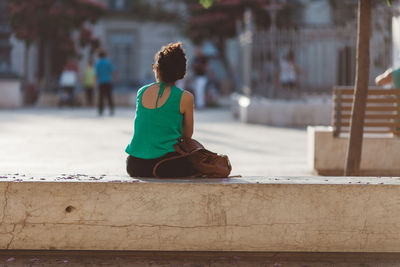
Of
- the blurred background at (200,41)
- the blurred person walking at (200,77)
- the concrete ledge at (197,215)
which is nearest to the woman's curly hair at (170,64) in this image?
the concrete ledge at (197,215)

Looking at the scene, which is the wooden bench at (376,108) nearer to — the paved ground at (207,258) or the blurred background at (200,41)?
the blurred background at (200,41)

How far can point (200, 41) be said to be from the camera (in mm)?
34406

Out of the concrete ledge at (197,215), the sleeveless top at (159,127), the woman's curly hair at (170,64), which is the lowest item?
the concrete ledge at (197,215)

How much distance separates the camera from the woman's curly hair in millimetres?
5734

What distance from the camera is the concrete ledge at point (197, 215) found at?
16.8 feet

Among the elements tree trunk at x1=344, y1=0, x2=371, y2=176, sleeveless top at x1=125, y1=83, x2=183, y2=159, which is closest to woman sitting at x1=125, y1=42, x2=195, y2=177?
sleeveless top at x1=125, y1=83, x2=183, y2=159

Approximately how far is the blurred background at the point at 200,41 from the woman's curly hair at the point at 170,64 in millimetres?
6730

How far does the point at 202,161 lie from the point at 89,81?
69.9ft

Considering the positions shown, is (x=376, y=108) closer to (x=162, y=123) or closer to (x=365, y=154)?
(x=365, y=154)

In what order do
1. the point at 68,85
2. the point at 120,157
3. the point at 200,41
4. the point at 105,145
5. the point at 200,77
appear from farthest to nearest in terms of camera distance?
the point at 200,41, the point at 68,85, the point at 200,77, the point at 105,145, the point at 120,157

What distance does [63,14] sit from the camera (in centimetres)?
2830

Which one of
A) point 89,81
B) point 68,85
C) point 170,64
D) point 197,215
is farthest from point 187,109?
point 68,85

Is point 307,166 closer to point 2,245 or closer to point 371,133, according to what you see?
point 371,133

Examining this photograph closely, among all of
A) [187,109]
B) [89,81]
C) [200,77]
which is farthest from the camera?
[89,81]
